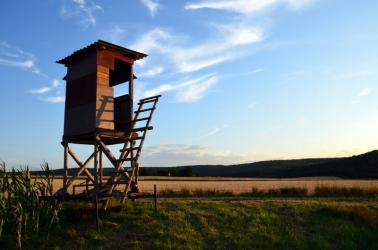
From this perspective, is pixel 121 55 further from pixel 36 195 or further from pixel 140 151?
pixel 36 195

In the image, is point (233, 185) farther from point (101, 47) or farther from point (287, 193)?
point (101, 47)

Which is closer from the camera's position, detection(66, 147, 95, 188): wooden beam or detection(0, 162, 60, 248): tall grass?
detection(0, 162, 60, 248): tall grass

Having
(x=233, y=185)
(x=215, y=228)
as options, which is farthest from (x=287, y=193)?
(x=233, y=185)

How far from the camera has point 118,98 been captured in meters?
19.8

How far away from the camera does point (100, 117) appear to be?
1797 centimetres

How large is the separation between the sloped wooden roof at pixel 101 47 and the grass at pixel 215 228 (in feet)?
21.4

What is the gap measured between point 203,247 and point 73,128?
314 inches

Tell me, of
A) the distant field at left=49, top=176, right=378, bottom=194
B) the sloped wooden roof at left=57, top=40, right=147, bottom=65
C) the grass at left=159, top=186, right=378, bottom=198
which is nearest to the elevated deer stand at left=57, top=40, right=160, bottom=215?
the sloped wooden roof at left=57, top=40, right=147, bottom=65

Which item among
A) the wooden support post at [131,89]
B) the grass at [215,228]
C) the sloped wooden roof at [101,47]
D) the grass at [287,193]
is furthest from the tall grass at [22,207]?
the grass at [287,193]

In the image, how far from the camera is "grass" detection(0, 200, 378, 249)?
583 inches

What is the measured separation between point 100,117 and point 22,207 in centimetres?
527

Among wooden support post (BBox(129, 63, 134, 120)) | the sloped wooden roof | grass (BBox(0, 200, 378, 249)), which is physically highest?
the sloped wooden roof

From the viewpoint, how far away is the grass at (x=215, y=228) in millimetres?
14802

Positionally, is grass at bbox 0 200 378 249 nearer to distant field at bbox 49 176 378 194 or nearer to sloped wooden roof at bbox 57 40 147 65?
sloped wooden roof at bbox 57 40 147 65
